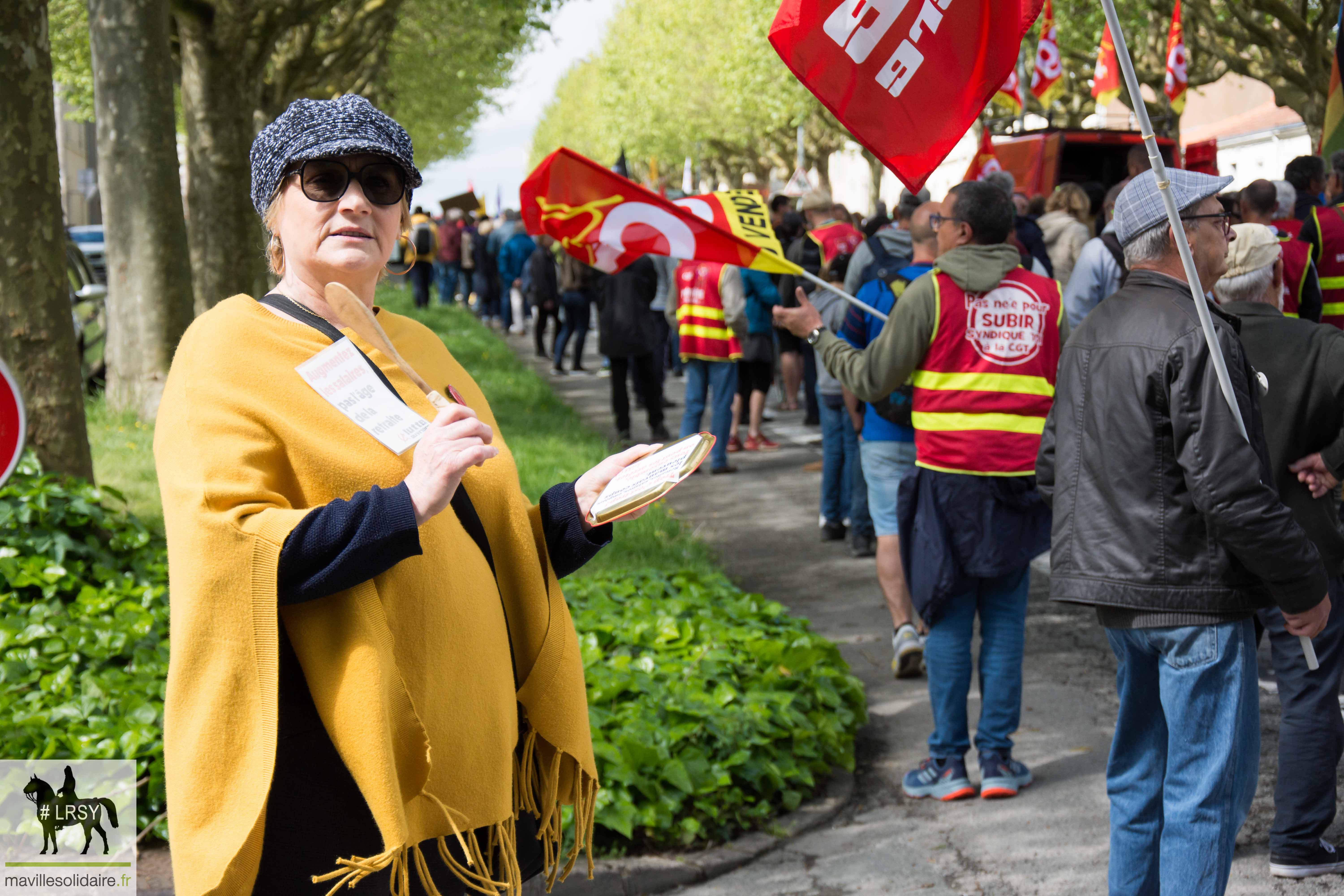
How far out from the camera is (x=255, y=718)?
1990 mm

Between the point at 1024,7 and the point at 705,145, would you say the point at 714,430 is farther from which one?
the point at 705,145

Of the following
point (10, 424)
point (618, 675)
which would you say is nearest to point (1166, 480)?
point (618, 675)

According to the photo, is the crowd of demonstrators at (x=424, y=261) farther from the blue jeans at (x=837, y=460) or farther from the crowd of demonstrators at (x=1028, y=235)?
the crowd of demonstrators at (x=1028, y=235)

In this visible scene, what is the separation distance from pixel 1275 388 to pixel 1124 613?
98 cm

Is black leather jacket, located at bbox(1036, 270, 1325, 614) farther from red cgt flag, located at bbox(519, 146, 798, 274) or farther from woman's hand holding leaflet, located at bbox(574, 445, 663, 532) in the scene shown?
red cgt flag, located at bbox(519, 146, 798, 274)

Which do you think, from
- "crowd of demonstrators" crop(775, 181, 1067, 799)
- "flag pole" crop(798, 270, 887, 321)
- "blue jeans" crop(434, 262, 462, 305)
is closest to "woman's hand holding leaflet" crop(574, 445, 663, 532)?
"crowd of demonstrators" crop(775, 181, 1067, 799)

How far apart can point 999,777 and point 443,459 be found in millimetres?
3320

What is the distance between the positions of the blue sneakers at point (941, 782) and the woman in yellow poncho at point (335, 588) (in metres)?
2.70

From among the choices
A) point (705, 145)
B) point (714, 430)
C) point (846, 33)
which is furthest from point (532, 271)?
point (705, 145)

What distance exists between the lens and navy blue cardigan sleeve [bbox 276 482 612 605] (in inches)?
77.4

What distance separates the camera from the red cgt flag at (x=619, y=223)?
5363mm

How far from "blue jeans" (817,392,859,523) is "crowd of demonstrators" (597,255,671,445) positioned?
3.30 meters

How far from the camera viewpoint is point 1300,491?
3.78 metres

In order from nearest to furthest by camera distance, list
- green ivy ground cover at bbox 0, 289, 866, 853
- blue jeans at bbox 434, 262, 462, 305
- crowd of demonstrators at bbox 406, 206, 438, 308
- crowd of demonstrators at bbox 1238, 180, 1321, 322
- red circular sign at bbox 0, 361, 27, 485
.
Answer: red circular sign at bbox 0, 361, 27, 485 → green ivy ground cover at bbox 0, 289, 866, 853 → crowd of demonstrators at bbox 1238, 180, 1321, 322 → crowd of demonstrators at bbox 406, 206, 438, 308 → blue jeans at bbox 434, 262, 462, 305
